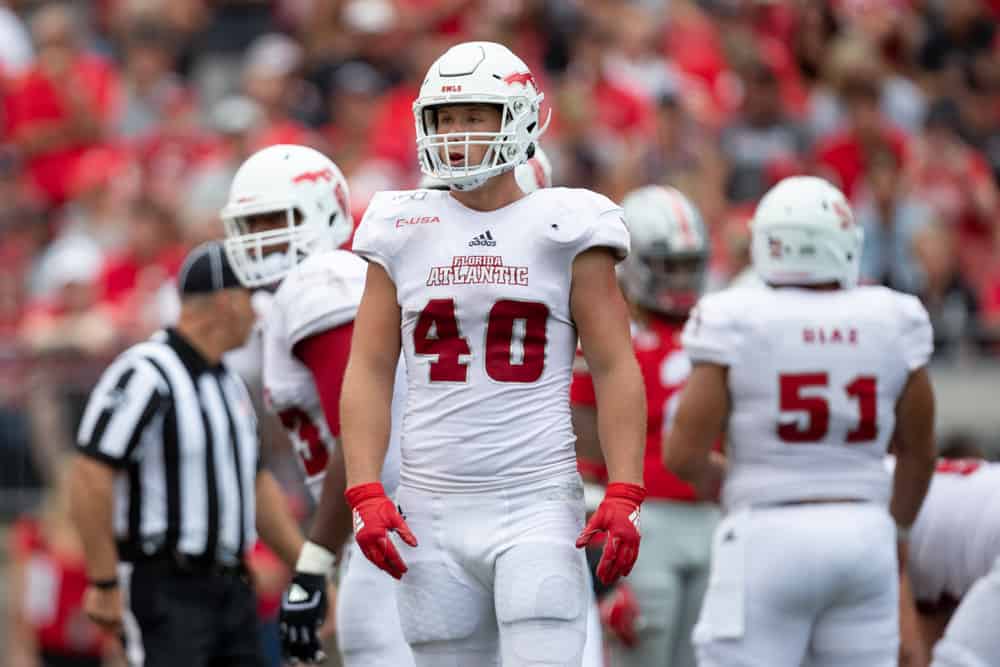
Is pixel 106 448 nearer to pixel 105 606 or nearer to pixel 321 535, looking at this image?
pixel 105 606

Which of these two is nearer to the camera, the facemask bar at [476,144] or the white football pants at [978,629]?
the facemask bar at [476,144]

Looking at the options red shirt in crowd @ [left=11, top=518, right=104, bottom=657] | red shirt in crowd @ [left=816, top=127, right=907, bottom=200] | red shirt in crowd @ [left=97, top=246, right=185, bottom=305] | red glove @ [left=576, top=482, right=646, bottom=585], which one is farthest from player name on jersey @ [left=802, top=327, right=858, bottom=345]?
red shirt in crowd @ [left=97, top=246, right=185, bottom=305]

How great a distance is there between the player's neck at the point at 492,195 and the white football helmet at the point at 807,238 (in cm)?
114

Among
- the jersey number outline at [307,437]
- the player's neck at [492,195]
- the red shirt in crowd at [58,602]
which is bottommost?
the red shirt in crowd at [58,602]

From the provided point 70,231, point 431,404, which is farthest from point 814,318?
point 70,231

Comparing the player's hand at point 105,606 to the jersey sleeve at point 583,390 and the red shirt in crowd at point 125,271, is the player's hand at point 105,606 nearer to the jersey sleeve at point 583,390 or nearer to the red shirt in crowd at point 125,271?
the jersey sleeve at point 583,390

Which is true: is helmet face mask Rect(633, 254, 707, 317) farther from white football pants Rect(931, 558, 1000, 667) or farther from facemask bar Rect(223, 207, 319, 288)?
white football pants Rect(931, 558, 1000, 667)

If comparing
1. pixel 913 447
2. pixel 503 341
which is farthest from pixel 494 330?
pixel 913 447

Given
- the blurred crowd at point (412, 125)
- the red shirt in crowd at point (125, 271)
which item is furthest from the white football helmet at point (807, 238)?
the red shirt in crowd at point (125, 271)

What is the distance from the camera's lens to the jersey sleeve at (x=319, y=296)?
4.90 meters

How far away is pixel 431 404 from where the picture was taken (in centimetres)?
430

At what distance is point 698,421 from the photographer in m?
5.17

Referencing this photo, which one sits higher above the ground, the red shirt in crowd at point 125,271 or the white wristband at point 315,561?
the red shirt in crowd at point 125,271

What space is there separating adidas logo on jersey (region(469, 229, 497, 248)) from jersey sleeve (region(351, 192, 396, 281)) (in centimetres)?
20
